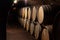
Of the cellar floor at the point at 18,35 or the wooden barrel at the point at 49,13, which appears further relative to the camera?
the cellar floor at the point at 18,35

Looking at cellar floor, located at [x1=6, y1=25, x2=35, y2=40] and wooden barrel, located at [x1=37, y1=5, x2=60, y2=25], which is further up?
wooden barrel, located at [x1=37, y1=5, x2=60, y2=25]

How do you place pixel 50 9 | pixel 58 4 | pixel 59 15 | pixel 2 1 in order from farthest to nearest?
pixel 50 9 → pixel 58 4 → pixel 59 15 → pixel 2 1

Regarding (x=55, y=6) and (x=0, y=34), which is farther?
(x=55, y=6)

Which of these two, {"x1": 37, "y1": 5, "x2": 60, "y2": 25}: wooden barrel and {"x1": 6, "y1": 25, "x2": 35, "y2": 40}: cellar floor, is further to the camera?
{"x1": 6, "y1": 25, "x2": 35, "y2": 40}: cellar floor

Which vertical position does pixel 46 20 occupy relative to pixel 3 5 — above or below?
below

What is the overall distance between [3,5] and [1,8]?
0.10 ft

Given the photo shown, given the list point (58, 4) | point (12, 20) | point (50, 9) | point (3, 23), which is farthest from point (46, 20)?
point (12, 20)

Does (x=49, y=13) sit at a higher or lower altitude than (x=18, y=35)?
higher

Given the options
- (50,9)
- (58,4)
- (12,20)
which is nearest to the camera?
(58,4)

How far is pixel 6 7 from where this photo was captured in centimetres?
101

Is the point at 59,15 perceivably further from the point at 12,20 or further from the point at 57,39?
the point at 12,20

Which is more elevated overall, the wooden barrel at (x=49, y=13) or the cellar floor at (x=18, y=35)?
the wooden barrel at (x=49, y=13)

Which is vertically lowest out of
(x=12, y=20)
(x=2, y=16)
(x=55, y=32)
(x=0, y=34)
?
(x=12, y=20)

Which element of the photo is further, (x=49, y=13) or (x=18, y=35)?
(x=18, y=35)
